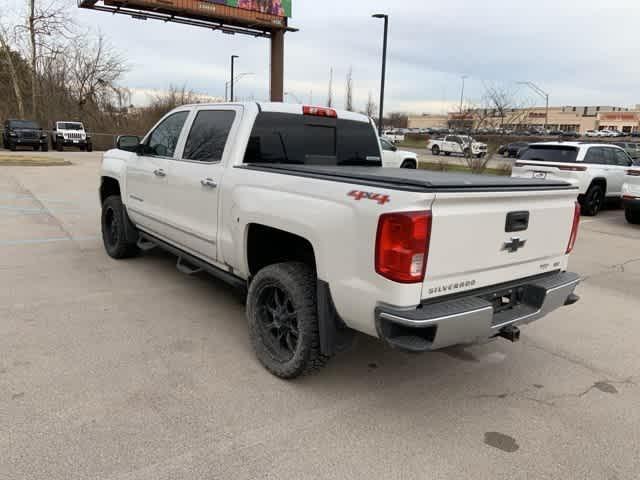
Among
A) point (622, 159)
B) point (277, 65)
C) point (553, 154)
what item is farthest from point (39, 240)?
point (277, 65)

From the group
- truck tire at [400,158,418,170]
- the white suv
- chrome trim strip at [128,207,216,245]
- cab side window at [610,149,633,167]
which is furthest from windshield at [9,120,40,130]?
cab side window at [610,149,633,167]

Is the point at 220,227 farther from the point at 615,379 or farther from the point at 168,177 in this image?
the point at 615,379

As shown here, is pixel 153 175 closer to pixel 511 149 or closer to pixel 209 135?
pixel 209 135

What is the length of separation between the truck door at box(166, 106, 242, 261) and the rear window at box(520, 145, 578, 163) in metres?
9.91

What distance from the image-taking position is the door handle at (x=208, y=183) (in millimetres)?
4080

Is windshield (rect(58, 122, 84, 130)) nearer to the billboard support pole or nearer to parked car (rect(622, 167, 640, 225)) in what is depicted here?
the billboard support pole

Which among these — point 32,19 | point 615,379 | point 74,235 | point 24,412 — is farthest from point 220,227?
point 32,19

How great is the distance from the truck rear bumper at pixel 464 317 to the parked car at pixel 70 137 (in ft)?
101

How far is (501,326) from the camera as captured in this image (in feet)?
9.76

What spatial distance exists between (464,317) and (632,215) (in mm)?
10532

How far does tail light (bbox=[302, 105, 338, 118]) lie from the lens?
4488mm

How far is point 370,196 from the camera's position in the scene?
2719 mm

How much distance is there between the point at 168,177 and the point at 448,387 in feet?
10.4

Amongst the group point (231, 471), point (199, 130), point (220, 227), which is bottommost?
point (231, 471)
